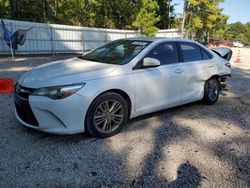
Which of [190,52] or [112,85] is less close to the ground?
[190,52]

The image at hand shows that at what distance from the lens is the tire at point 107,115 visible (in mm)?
3902

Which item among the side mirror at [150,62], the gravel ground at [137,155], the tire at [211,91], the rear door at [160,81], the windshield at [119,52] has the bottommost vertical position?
the gravel ground at [137,155]

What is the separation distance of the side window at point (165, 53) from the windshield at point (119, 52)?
0.20m

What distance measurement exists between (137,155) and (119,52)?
6.51ft

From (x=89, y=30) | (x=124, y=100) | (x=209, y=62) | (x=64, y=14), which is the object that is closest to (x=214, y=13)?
(x=64, y=14)

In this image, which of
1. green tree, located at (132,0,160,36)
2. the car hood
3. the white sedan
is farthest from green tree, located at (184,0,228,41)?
the car hood

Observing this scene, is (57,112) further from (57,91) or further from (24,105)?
(24,105)

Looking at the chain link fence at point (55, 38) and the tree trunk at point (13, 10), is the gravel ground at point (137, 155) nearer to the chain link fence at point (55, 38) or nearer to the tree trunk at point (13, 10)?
the chain link fence at point (55, 38)

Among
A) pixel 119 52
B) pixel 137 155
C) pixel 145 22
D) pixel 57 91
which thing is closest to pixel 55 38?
pixel 145 22

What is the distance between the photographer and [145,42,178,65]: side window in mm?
4785

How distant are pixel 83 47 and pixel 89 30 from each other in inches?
53.8

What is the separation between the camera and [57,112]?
3607mm

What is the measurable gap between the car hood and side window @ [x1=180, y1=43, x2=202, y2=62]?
1738mm

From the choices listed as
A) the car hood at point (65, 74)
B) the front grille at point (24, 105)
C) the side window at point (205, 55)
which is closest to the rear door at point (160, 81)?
the car hood at point (65, 74)
